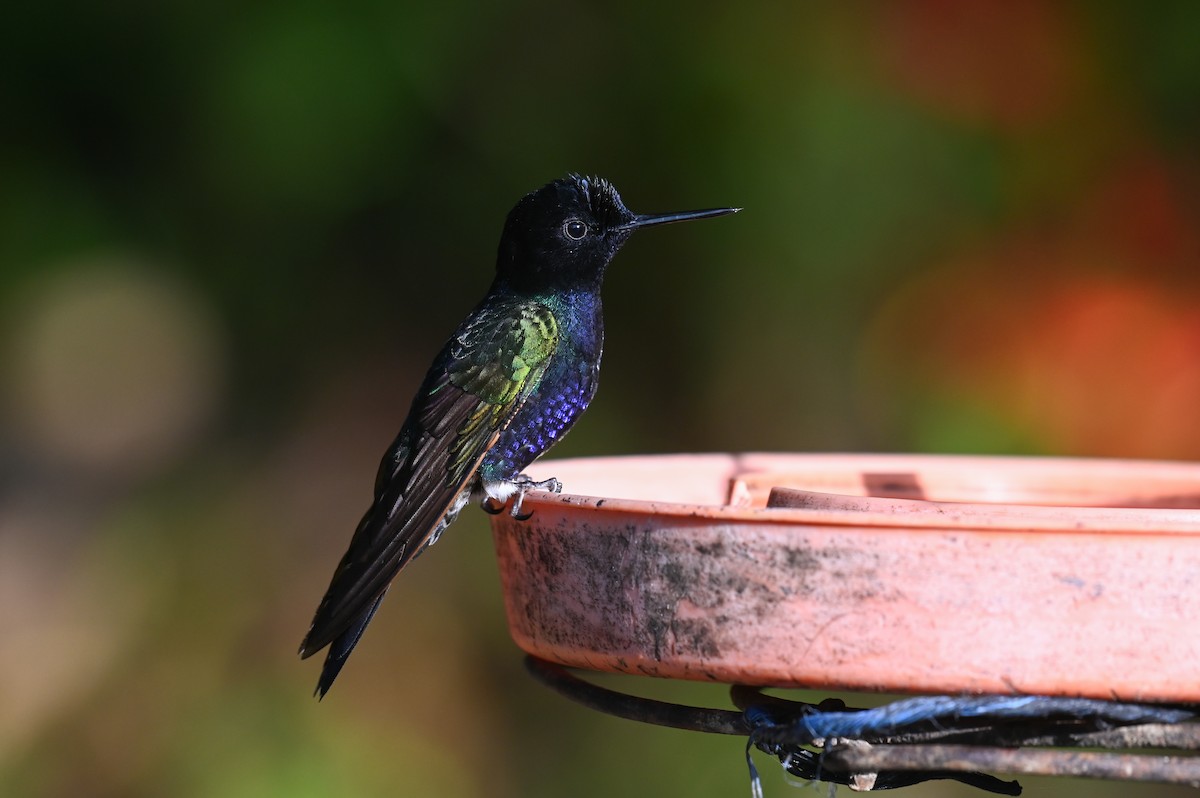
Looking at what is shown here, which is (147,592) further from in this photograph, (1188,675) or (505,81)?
(1188,675)

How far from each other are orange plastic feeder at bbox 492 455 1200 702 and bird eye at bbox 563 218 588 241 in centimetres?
123

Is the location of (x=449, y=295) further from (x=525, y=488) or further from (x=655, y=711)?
(x=655, y=711)

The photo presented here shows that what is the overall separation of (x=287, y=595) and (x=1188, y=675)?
337cm

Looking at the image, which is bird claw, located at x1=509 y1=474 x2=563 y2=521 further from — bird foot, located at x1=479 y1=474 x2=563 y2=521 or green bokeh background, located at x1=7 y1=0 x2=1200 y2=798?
green bokeh background, located at x1=7 y1=0 x2=1200 y2=798

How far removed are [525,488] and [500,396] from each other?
25cm

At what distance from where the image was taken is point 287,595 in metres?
4.19

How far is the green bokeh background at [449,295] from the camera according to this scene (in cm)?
358

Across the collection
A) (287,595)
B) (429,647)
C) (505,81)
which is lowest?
(429,647)

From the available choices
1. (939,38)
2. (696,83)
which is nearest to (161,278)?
(696,83)

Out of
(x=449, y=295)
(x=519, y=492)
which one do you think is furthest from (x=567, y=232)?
(x=449, y=295)

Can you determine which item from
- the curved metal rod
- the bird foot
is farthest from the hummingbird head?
the curved metal rod

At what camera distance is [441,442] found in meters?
2.25

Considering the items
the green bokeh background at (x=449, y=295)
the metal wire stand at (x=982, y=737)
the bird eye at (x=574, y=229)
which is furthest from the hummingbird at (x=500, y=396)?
the green bokeh background at (x=449, y=295)

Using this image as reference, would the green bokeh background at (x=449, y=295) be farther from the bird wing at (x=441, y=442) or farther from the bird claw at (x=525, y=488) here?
the bird claw at (x=525, y=488)
